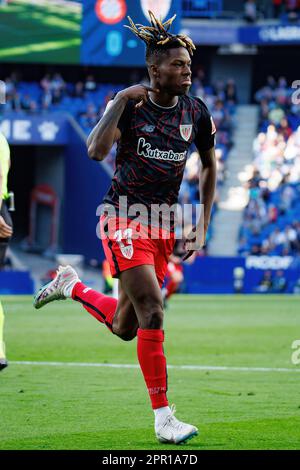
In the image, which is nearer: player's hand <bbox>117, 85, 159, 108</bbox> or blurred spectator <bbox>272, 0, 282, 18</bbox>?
player's hand <bbox>117, 85, 159, 108</bbox>

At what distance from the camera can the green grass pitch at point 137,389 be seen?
6559 mm

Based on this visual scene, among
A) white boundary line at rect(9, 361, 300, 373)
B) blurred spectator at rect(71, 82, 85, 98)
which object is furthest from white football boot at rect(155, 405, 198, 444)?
blurred spectator at rect(71, 82, 85, 98)

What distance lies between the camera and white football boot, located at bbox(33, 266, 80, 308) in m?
8.27

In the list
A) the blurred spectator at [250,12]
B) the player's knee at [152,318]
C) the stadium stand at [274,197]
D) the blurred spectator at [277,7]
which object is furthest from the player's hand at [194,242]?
the blurred spectator at [277,7]

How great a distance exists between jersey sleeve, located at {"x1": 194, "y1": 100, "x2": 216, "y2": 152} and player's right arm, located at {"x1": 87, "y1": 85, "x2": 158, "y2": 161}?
672 mm

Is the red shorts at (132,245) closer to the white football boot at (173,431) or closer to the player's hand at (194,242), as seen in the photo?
the player's hand at (194,242)

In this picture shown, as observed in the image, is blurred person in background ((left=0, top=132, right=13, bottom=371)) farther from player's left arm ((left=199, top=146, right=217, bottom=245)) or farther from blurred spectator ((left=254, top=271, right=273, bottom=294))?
blurred spectator ((left=254, top=271, right=273, bottom=294))

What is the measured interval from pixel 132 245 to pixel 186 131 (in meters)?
0.86

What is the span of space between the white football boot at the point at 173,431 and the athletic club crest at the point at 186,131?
1.81 m

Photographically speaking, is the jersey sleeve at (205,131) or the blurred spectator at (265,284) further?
the blurred spectator at (265,284)

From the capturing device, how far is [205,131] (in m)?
7.37

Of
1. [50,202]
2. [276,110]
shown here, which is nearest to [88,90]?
[50,202]

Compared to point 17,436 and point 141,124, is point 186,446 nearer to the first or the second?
point 17,436
